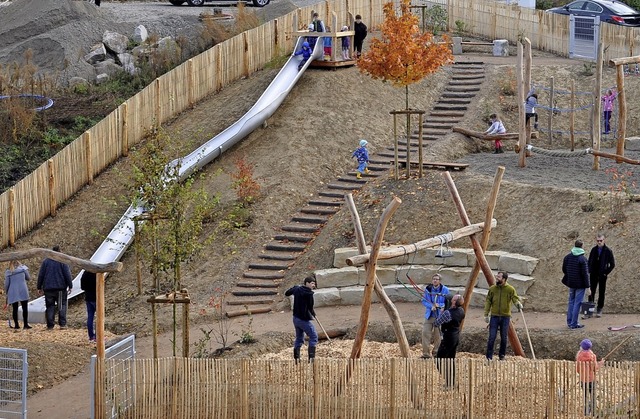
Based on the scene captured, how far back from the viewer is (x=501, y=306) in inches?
847

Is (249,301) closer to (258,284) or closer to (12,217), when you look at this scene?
(258,284)

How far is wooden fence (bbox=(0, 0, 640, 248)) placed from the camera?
2980 cm

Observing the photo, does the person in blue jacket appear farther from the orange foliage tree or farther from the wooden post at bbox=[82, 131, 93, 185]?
the wooden post at bbox=[82, 131, 93, 185]

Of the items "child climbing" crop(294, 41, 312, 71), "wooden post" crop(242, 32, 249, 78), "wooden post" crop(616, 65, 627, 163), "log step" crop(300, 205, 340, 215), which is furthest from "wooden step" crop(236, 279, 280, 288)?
"wooden post" crop(242, 32, 249, 78)

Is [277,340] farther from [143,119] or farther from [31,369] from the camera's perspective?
[143,119]

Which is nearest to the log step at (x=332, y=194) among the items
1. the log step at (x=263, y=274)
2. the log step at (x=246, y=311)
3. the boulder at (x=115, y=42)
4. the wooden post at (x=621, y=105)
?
the log step at (x=263, y=274)

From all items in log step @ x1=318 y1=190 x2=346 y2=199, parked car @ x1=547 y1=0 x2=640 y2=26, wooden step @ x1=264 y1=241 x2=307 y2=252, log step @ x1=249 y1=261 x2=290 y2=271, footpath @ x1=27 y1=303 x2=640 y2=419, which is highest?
parked car @ x1=547 y1=0 x2=640 y2=26

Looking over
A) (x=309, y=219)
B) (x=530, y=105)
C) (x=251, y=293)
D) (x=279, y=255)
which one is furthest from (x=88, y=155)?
(x=530, y=105)

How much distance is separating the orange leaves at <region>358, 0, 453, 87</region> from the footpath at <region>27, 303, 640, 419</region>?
6.11 metres

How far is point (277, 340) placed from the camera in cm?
2372

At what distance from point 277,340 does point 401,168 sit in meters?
7.08

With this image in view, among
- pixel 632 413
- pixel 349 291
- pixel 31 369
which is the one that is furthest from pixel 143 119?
pixel 632 413

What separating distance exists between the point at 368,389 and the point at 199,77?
1731cm

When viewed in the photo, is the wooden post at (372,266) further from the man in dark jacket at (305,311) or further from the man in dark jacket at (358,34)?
the man in dark jacket at (358,34)
